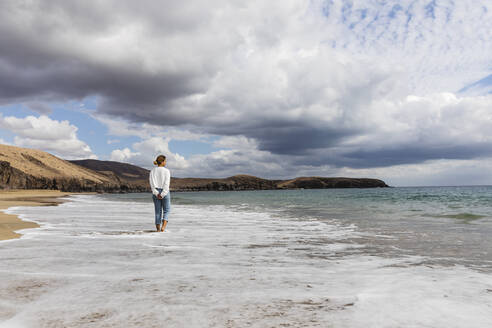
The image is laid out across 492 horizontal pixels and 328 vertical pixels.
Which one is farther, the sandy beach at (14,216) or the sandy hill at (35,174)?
the sandy hill at (35,174)

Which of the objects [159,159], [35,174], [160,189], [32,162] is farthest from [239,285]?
[32,162]

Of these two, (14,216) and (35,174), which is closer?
(14,216)

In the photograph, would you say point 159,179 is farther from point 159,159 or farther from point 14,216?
point 14,216

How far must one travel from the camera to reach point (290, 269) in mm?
4742

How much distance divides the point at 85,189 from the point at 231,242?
112 m

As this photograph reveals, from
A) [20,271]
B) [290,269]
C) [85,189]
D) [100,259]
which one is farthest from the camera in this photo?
[85,189]

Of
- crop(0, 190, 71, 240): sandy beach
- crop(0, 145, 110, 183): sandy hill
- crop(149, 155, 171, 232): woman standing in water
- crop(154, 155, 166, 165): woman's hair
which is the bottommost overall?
crop(0, 190, 71, 240): sandy beach

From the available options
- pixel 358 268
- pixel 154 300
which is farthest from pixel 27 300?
pixel 358 268

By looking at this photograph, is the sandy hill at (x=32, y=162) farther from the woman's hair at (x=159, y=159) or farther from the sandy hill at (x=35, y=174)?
the woman's hair at (x=159, y=159)

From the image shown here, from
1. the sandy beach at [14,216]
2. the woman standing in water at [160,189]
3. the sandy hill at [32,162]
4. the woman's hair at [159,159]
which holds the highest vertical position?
the sandy hill at [32,162]

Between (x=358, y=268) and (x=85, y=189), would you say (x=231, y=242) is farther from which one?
(x=85, y=189)

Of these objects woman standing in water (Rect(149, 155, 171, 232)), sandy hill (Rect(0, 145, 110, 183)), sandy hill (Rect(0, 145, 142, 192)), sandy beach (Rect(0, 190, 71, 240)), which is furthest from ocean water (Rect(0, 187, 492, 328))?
sandy hill (Rect(0, 145, 110, 183))

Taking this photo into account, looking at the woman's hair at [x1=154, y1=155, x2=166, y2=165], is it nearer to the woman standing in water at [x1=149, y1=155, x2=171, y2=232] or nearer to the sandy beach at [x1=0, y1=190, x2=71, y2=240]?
the woman standing in water at [x1=149, y1=155, x2=171, y2=232]

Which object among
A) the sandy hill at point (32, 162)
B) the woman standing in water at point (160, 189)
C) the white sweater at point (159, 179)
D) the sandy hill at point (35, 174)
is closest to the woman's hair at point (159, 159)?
the woman standing in water at point (160, 189)
